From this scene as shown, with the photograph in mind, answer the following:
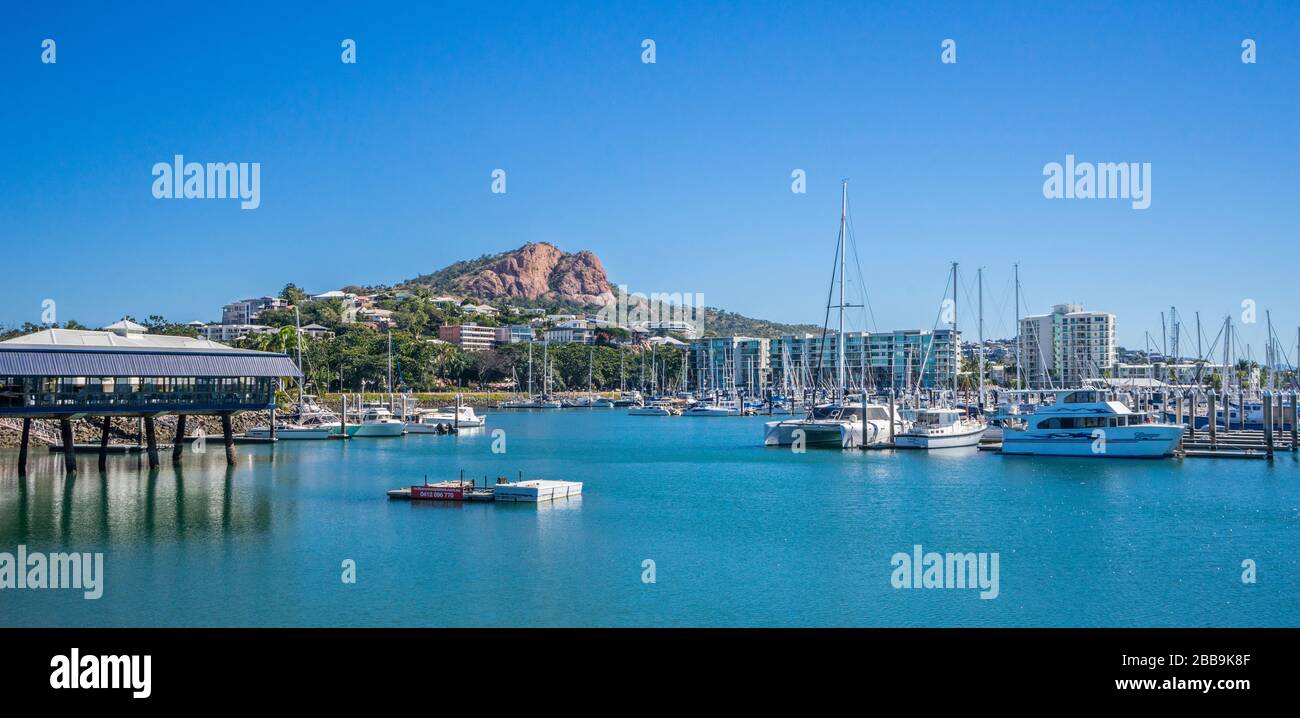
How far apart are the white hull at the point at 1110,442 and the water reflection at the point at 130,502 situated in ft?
149

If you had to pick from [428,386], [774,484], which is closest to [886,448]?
[774,484]

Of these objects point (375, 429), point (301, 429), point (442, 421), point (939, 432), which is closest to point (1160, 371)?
point (939, 432)

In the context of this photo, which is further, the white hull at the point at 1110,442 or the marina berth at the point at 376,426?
the marina berth at the point at 376,426

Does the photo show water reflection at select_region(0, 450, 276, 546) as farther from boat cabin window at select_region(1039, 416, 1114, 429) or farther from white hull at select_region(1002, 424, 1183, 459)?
boat cabin window at select_region(1039, 416, 1114, 429)

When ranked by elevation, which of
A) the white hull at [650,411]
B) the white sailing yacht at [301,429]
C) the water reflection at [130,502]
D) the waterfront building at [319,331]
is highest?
the waterfront building at [319,331]

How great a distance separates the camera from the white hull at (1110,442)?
59.8m

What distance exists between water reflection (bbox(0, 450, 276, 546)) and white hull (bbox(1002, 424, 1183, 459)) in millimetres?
45399

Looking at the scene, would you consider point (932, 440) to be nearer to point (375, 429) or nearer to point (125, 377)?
point (375, 429)

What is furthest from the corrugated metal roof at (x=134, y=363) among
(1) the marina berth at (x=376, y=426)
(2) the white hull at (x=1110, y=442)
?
(2) the white hull at (x=1110, y=442)

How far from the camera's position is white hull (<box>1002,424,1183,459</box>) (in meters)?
59.8

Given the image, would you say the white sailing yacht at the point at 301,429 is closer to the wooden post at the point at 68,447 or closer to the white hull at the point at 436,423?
the white hull at the point at 436,423

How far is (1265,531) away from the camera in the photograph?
1390 inches
